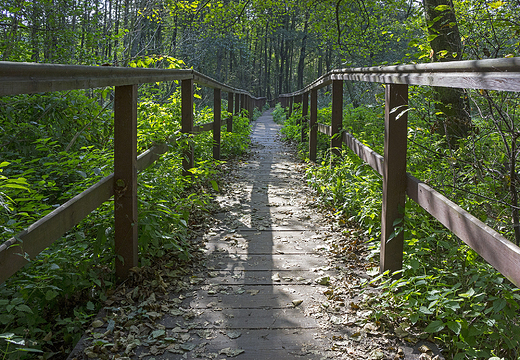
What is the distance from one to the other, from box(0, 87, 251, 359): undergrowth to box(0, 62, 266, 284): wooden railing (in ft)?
0.55

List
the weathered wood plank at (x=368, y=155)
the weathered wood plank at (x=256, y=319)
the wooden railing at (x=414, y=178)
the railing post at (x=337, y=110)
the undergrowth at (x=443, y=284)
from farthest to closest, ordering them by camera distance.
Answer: the railing post at (x=337, y=110) < the weathered wood plank at (x=368, y=155) < the weathered wood plank at (x=256, y=319) < the undergrowth at (x=443, y=284) < the wooden railing at (x=414, y=178)

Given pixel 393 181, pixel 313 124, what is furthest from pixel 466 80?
pixel 313 124

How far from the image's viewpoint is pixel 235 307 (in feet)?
10.0

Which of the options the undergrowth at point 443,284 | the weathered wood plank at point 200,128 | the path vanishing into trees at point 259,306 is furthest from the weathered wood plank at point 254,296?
the weathered wood plank at point 200,128

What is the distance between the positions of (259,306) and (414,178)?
1.38m

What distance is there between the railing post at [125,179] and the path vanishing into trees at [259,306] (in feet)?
0.83

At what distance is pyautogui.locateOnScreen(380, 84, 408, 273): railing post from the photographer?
3121 millimetres

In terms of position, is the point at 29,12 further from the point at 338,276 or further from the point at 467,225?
the point at 467,225

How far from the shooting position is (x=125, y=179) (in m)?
3.11

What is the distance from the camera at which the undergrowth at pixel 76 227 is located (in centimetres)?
265

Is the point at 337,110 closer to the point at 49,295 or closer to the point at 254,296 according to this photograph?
the point at 254,296

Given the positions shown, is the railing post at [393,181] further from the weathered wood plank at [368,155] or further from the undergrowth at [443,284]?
the weathered wood plank at [368,155]

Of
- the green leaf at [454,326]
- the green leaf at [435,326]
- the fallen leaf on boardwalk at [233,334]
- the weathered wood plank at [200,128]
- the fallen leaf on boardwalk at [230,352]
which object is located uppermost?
the weathered wood plank at [200,128]

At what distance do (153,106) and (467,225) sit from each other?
460 centimetres
